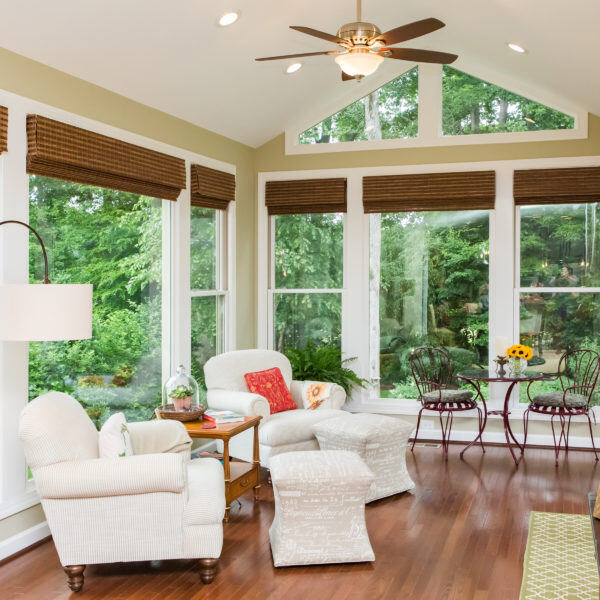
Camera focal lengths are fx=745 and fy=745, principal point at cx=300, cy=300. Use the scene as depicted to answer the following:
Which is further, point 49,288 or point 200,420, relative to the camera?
point 200,420

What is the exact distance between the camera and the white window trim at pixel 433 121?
6.36 metres

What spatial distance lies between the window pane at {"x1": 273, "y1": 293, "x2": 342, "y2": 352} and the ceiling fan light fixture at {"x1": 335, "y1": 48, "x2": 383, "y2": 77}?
131 inches

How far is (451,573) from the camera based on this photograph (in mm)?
3686

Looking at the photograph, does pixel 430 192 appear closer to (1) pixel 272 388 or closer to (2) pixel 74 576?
(1) pixel 272 388

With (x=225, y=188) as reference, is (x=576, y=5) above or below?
above

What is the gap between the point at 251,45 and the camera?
513cm

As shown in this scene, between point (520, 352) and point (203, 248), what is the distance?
2.73m

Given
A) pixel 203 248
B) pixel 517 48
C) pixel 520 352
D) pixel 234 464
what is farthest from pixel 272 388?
pixel 517 48

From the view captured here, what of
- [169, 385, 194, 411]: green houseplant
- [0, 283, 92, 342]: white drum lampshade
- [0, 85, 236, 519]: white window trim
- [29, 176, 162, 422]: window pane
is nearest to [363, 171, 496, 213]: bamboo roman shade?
[29, 176, 162, 422]: window pane

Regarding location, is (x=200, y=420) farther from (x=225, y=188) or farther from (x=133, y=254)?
(x=225, y=188)

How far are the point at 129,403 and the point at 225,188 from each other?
211 cm

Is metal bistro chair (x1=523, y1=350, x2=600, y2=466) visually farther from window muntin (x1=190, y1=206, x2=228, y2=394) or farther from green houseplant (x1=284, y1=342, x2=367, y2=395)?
window muntin (x1=190, y1=206, x2=228, y2=394)

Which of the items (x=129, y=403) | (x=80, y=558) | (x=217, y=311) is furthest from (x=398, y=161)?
(x=80, y=558)

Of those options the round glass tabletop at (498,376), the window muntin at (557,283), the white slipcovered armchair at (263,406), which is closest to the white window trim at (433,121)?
→ the window muntin at (557,283)
